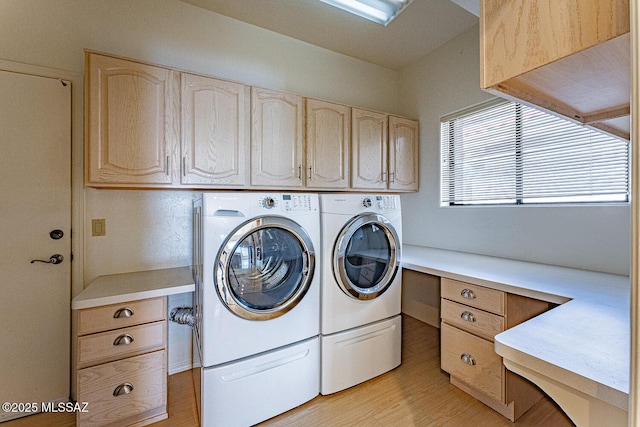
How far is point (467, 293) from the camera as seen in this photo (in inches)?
67.2

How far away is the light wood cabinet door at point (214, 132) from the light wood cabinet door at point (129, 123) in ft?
0.27

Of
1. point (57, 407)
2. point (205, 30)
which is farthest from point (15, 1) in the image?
point (57, 407)

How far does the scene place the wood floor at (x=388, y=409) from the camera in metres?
1.60

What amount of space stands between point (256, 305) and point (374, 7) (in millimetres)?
2299

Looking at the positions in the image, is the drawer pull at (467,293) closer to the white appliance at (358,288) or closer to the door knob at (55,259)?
the white appliance at (358,288)

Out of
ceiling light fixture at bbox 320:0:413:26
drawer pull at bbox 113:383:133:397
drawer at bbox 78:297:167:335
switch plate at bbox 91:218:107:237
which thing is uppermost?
ceiling light fixture at bbox 320:0:413:26

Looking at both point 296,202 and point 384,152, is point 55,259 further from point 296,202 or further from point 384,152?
point 384,152

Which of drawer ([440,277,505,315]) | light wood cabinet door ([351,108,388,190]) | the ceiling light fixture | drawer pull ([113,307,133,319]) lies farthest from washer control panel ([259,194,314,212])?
the ceiling light fixture

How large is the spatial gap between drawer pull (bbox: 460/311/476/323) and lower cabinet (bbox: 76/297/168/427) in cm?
182

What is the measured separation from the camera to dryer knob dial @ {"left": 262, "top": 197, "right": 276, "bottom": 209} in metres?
1.58

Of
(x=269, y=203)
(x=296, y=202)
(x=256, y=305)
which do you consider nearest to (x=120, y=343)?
(x=256, y=305)

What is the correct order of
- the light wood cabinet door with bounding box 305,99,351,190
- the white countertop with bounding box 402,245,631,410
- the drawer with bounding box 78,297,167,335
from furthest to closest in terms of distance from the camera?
the light wood cabinet door with bounding box 305,99,351,190 < the drawer with bounding box 78,297,167,335 < the white countertop with bounding box 402,245,631,410

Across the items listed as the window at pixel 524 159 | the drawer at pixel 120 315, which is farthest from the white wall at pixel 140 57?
the window at pixel 524 159

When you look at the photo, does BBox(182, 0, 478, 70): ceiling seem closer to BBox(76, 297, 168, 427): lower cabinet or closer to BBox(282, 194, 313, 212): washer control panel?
BBox(282, 194, 313, 212): washer control panel
